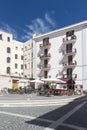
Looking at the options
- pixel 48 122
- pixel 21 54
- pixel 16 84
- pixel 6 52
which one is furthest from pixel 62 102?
pixel 21 54

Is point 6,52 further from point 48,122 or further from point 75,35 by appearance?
point 48,122

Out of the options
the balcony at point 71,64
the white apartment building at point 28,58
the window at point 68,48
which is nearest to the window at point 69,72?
the balcony at point 71,64

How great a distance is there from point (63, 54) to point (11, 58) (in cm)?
1528

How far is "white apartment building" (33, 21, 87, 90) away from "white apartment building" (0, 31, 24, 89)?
564 centimetres

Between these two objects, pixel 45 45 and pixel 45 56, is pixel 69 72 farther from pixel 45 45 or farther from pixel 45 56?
pixel 45 45

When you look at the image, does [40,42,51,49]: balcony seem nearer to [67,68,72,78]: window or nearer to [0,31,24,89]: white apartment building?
[67,68,72,78]: window

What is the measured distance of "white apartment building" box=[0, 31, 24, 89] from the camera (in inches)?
1942

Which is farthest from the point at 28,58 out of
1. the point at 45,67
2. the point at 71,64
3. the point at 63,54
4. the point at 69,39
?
the point at 71,64

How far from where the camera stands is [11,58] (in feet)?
176

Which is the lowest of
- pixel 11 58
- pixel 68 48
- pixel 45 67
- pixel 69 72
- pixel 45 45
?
pixel 69 72

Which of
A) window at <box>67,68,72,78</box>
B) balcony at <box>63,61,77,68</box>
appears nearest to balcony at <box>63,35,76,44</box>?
balcony at <box>63,61,77,68</box>

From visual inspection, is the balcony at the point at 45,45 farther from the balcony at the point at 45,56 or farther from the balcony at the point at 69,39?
the balcony at the point at 69,39

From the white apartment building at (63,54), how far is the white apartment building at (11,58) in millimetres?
5641

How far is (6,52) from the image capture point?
5219 cm
